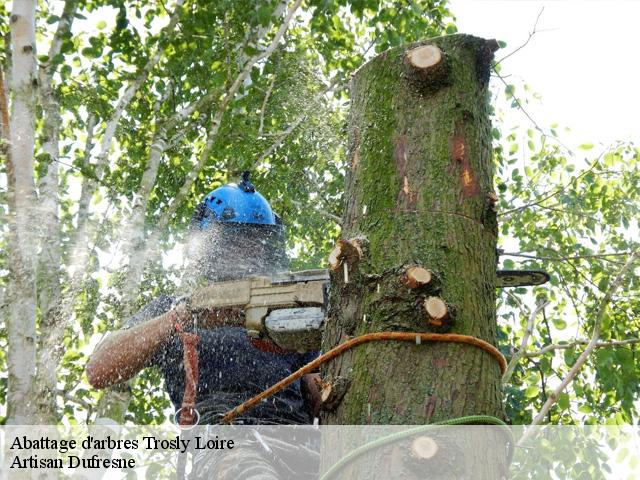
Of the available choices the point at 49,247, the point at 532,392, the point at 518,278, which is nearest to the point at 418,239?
the point at 518,278

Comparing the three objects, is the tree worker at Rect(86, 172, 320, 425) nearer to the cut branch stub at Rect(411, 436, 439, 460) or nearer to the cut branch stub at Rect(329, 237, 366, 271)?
the cut branch stub at Rect(329, 237, 366, 271)

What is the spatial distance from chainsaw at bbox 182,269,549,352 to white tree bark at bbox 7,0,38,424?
4.83 feet

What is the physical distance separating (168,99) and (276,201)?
1354 millimetres

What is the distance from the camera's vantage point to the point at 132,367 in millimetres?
3162

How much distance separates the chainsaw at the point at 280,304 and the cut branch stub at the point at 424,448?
3.62 feet

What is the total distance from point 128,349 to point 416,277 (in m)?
1.80

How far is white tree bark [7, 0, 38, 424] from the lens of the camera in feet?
12.9

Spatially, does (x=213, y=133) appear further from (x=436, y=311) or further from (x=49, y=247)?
(x=436, y=311)

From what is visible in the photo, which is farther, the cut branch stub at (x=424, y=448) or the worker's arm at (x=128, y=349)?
the worker's arm at (x=128, y=349)

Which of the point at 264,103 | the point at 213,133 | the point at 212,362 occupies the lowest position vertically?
the point at 212,362

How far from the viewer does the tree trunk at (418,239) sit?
1666 millimetres

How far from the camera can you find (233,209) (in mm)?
3934

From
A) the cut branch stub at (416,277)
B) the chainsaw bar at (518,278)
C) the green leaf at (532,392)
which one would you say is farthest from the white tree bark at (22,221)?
the green leaf at (532,392)

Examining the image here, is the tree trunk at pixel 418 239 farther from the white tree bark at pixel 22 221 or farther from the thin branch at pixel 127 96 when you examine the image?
the thin branch at pixel 127 96
